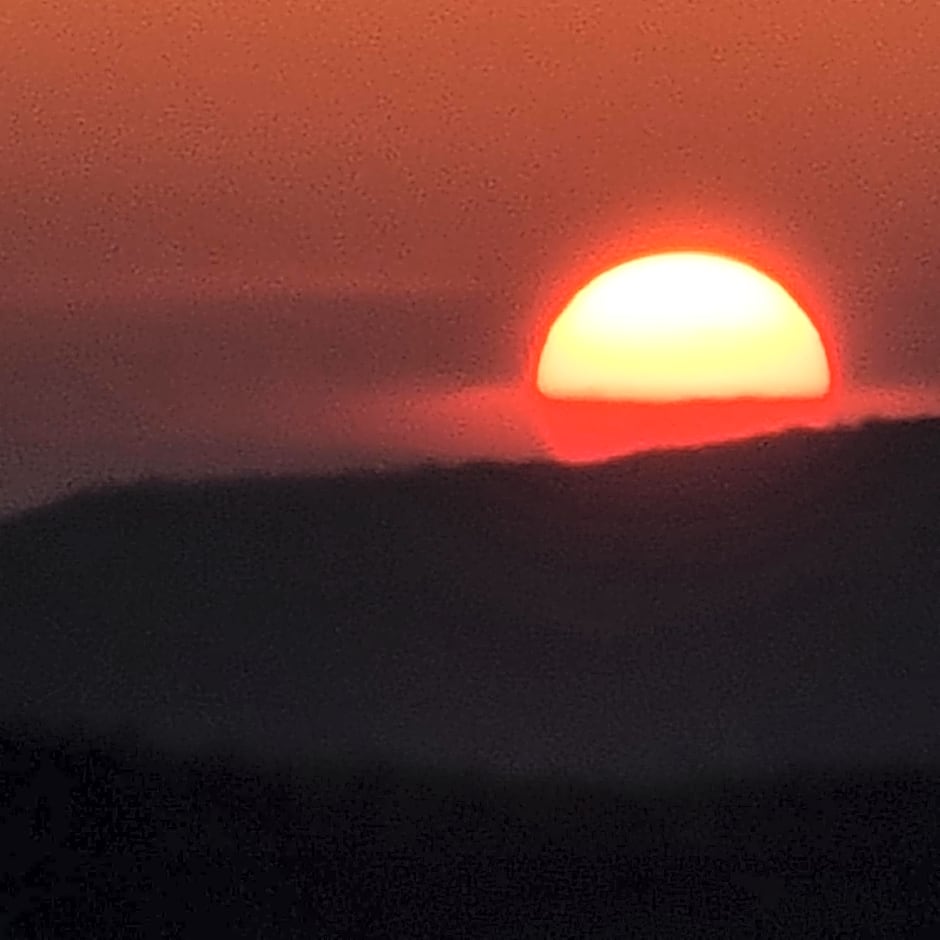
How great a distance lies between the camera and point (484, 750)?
1.29 meters

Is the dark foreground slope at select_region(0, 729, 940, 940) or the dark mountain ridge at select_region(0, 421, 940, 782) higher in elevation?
the dark mountain ridge at select_region(0, 421, 940, 782)

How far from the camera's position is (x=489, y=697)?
1312 mm

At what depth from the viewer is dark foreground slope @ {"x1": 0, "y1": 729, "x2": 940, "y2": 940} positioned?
127cm

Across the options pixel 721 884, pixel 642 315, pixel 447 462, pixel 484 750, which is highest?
pixel 642 315

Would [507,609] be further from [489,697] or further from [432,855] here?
[432,855]

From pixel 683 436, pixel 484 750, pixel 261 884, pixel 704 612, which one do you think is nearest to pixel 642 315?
pixel 683 436

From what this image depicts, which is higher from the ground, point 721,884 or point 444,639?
point 444,639

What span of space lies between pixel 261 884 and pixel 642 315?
1.77ft

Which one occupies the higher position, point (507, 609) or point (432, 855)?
point (507, 609)

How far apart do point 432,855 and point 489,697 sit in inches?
5.0

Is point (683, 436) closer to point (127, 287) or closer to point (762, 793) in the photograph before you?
point (762, 793)

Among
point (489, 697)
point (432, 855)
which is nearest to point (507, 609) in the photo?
point (489, 697)

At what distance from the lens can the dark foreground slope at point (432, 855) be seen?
1.27m

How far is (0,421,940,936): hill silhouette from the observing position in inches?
50.4
